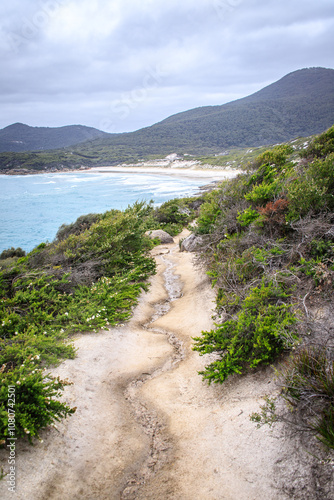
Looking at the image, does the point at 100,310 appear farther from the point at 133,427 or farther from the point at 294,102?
the point at 294,102

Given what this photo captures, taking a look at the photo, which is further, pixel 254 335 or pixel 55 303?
pixel 55 303

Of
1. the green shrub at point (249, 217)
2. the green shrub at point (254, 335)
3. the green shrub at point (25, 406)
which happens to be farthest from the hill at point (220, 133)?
the green shrub at point (25, 406)

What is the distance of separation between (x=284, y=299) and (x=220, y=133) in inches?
4934

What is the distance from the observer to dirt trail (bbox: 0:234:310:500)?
11.7ft

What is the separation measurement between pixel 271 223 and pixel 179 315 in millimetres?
3888

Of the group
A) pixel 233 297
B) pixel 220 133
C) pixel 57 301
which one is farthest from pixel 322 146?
pixel 220 133

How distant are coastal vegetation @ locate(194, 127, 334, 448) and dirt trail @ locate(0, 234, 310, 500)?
17.7 inches

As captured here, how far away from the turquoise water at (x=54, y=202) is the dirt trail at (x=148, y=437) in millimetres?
23797

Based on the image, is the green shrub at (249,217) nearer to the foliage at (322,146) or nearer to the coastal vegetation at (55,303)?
the coastal vegetation at (55,303)

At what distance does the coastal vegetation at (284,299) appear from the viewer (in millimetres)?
3518

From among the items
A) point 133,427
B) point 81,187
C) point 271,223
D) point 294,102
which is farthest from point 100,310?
point 294,102

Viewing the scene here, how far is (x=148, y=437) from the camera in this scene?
4.62m

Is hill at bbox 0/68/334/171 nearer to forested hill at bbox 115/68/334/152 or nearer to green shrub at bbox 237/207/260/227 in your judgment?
forested hill at bbox 115/68/334/152

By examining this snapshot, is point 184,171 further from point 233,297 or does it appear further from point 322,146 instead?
point 233,297
